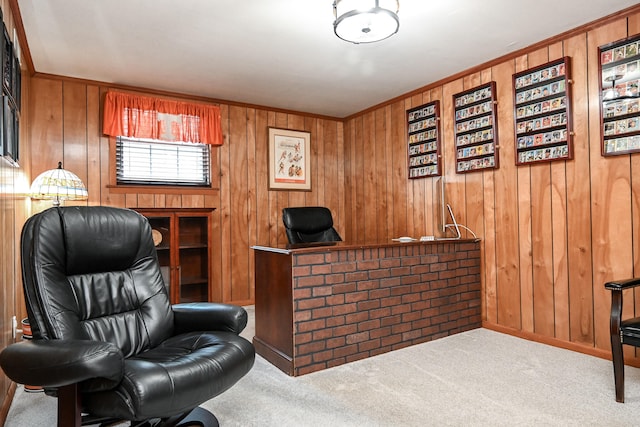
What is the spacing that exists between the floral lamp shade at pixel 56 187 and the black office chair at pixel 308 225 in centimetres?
181

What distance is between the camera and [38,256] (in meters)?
1.68

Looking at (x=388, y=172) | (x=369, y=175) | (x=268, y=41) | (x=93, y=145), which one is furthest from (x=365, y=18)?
(x=93, y=145)

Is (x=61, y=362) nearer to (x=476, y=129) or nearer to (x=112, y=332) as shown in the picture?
(x=112, y=332)

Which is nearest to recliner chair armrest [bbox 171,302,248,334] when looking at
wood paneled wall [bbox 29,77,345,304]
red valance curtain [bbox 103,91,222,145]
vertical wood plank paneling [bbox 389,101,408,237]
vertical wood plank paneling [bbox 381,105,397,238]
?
wood paneled wall [bbox 29,77,345,304]

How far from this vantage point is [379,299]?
2986 millimetres

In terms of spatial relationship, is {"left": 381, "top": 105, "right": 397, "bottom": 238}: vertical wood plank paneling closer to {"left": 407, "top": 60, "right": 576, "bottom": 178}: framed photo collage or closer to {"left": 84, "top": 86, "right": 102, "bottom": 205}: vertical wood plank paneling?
{"left": 407, "top": 60, "right": 576, "bottom": 178}: framed photo collage

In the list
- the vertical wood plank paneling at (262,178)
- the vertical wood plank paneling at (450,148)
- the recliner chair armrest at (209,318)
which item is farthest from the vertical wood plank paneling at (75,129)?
the vertical wood plank paneling at (450,148)

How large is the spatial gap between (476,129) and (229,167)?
8.94ft

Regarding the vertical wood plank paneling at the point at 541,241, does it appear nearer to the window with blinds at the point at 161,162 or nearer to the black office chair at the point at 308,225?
the black office chair at the point at 308,225

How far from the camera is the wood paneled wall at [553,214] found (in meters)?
2.76

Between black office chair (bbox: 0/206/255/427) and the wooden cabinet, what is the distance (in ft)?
6.63

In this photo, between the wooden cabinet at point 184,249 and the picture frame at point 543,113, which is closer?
the picture frame at point 543,113

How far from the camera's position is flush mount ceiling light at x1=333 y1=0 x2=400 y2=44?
2305mm

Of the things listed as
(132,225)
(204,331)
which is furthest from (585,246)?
(132,225)
